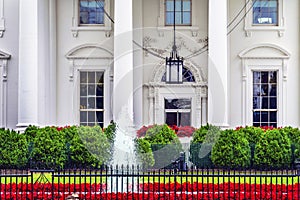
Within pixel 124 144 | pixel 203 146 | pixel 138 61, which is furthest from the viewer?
pixel 138 61

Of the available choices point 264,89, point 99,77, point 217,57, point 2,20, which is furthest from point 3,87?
point 264,89

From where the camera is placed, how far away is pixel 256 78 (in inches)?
1057

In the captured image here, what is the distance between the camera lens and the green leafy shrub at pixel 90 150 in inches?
856

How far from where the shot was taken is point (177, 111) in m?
27.0

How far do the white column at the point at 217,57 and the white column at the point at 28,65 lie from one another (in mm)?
5545

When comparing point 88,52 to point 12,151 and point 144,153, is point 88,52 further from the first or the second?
point 144,153

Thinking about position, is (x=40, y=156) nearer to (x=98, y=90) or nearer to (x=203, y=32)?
(x=98, y=90)

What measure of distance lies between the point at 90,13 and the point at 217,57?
5865 millimetres

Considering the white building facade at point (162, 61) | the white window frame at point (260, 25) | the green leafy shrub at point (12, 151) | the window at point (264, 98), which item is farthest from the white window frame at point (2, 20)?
the window at point (264, 98)

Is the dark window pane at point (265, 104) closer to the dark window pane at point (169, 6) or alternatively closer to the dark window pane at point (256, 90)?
the dark window pane at point (256, 90)

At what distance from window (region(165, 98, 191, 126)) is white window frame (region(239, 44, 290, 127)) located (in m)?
2.01

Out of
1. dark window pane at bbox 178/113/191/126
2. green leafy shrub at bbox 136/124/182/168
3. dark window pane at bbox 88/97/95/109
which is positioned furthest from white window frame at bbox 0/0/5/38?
green leafy shrub at bbox 136/124/182/168

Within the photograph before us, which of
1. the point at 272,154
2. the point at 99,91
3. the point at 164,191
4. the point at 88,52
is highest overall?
the point at 88,52

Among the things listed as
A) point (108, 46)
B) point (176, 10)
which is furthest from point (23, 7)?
point (176, 10)
